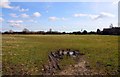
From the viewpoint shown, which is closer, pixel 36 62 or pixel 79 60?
pixel 36 62

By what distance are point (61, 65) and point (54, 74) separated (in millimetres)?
2296

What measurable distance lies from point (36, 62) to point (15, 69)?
241 centimetres

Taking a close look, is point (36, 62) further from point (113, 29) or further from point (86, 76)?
point (113, 29)

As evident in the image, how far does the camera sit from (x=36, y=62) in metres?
18.7

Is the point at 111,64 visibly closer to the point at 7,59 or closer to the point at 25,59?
the point at 25,59

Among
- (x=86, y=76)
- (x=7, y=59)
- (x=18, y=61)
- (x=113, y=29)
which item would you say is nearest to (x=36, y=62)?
(x=18, y=61)

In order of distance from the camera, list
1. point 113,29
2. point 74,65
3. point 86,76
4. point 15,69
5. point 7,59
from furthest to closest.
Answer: point 113,29 → point 7,59 → point 74,65 → point 15,69 → point 86,76

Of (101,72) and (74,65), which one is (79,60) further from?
(101,72)

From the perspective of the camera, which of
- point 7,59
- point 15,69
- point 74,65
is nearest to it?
point 15,69

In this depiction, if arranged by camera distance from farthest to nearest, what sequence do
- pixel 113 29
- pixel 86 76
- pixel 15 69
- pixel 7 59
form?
pixel 113 29 → pixel 7 59 → pixel 15 69 → pixel 86 76

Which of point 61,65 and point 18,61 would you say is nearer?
point 61,65

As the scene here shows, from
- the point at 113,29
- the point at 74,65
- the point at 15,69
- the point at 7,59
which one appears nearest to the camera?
the point at 15,69

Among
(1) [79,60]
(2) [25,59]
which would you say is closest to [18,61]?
(2) [25,59]

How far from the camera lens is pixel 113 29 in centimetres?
10344
